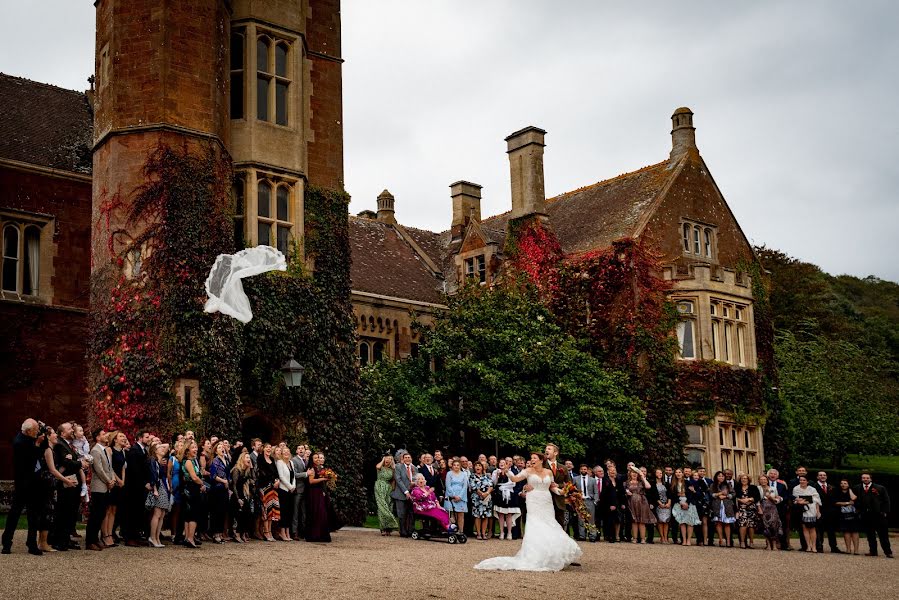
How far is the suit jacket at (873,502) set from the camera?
65.6 feet

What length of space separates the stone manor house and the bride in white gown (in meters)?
8.31

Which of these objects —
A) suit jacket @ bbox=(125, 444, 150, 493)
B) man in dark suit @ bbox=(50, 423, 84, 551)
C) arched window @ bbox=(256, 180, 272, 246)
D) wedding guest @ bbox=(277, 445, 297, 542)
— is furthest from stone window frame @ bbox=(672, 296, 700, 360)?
man in dark suit @ bbox=(50, 423, 84, 551)

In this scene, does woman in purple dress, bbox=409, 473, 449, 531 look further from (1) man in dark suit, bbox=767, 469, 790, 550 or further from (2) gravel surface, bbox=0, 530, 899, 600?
(1) man in dark suit, bbox=767, 469, 790, 550

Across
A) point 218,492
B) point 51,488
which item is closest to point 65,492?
point 51,488

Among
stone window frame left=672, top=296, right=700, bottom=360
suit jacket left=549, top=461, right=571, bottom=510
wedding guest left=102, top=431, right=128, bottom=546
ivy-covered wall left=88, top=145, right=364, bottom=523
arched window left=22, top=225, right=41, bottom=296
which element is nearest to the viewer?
wedding guest left=102, top=431, right=128, bottom=546

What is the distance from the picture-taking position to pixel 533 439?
88.0 feet

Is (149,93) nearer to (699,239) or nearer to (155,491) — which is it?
(155,491)

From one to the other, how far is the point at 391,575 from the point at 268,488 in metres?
5.25

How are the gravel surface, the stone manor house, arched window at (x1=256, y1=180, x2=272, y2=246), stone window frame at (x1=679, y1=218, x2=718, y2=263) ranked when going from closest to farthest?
the gravel surface → the stone manor house → arched window at (x1=256, y1=180, x2=272, y2=246) → stone window frame at (x1=679, y1=218, x2=718, y2=263)

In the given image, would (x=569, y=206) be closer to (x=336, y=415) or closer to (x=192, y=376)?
(x=336, y=415)

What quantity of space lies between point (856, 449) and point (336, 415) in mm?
26703

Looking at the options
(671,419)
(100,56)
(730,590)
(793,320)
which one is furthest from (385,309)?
(793,320)

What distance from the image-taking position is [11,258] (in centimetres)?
2534

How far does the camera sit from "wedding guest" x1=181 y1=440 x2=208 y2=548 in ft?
50.3
